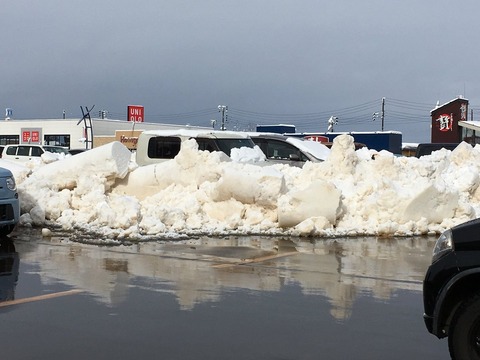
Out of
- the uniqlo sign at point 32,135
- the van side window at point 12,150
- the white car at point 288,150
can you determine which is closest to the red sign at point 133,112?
the uniqlo sign at point 32,135

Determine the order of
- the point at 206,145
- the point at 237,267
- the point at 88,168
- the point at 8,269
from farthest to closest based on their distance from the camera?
the point at 206,145
the point at 88,168
the point at 237,267
the point at 8,269

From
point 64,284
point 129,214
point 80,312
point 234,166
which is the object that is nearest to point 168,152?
point 234,166

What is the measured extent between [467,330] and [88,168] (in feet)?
36.9

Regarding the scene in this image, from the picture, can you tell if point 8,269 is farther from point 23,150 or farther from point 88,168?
point 23,150

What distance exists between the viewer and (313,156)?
17.2 m

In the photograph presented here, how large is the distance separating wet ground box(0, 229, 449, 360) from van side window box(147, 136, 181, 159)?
5792mm

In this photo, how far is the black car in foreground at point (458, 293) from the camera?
4.58m

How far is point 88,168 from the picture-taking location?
14594 millimetres

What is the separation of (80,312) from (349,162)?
9946 millimetres

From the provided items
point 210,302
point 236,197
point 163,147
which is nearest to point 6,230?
point 236,197

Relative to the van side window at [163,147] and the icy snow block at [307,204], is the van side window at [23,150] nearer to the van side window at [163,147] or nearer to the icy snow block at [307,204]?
the van side window at [163,147]

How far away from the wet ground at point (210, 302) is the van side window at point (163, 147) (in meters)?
5.79

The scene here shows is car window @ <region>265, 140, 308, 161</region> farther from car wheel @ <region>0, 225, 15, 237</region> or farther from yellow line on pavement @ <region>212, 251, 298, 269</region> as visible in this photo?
car wheel @ <region>0, 225, 15, 237</region>

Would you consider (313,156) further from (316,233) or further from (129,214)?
(129,214)
